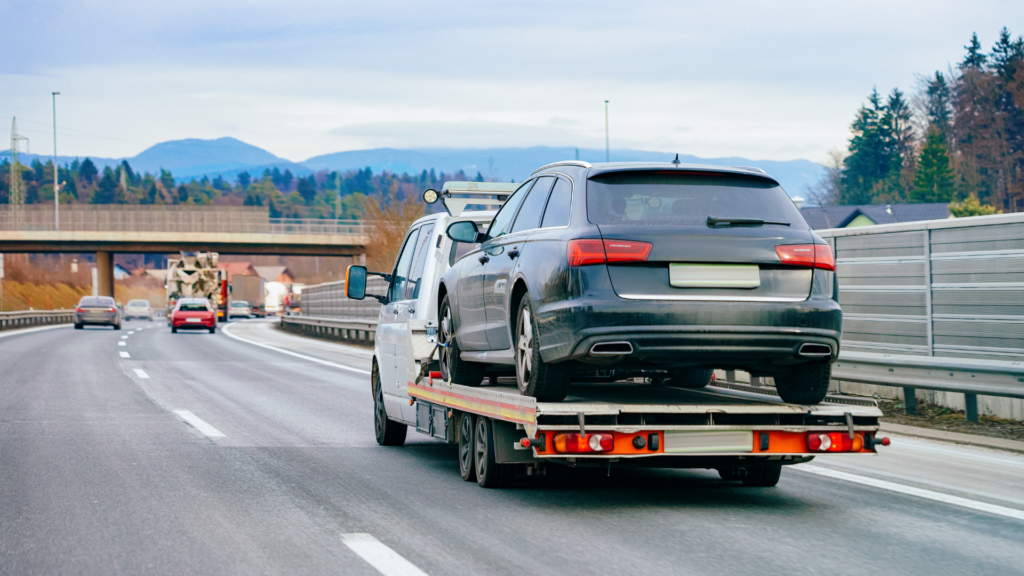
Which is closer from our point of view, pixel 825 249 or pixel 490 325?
pixel 825 249

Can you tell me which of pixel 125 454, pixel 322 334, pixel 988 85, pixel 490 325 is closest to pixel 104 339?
pixel 322 334

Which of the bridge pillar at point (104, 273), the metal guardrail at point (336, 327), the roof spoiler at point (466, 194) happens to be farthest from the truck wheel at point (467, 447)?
the bridge pillar at point (104, 273)

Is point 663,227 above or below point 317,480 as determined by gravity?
above

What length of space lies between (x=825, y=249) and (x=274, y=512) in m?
3.47

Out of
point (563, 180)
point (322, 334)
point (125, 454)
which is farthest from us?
point (322, 334)

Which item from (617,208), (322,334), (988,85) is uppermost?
(988,85)

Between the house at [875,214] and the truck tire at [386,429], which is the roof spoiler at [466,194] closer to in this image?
the truck tire at [386,429]

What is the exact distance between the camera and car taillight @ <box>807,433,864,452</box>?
21.3 feet

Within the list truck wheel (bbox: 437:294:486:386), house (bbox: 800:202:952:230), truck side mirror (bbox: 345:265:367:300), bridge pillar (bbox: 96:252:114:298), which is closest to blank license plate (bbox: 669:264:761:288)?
truck wheel (bbox: 437:294:486:386)

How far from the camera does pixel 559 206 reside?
7059 millimetres

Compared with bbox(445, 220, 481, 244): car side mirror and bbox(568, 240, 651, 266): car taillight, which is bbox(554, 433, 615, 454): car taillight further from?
bbox(445, 220, 481, 244): car side mirror

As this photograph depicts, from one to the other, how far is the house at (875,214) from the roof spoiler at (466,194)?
249 feet

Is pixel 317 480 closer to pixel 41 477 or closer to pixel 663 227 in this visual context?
pixel 41 477

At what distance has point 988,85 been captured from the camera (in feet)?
260
